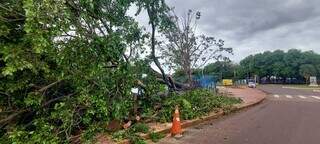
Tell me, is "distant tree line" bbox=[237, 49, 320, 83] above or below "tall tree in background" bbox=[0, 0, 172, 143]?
above

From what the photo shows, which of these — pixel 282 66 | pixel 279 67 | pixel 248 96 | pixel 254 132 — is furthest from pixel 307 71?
pixel 254 132

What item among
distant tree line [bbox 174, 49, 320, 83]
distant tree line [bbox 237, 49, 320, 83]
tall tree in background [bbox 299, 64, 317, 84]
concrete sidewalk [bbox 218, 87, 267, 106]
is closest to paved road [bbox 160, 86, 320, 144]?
concrete sidewalk [bbox 218, 87, 267, 106]

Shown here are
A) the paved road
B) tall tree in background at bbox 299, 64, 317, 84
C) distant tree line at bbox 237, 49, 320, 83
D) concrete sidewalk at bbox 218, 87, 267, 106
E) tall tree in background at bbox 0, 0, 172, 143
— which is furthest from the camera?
distant tree line at bbox 237, 49, 320, 83

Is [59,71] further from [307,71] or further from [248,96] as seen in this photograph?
[307,71]

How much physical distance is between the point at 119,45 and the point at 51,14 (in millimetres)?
2755

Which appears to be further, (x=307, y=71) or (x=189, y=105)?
(x=307, y=71)

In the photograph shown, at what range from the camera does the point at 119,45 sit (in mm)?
10766

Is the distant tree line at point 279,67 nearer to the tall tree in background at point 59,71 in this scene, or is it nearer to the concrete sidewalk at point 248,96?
the concrete sidewalk at point 248,96

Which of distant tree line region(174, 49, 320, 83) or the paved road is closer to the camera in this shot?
the paved road

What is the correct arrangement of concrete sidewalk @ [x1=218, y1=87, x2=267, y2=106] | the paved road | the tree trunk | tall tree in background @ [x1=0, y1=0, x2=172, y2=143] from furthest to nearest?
concrete sidewalk @ [x1=218, y1=87, x2=267, y2=106]
the tree trunk
the paved road
tall tree in background @ [x1=0, y1=0, x2=172, y2=143]

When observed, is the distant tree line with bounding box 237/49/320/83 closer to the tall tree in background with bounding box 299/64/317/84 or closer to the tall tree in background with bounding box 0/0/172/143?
the tall tree in background with bounding box 299/64/317/84

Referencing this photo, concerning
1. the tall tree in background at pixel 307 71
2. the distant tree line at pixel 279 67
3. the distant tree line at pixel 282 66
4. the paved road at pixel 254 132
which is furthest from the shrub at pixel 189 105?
the distant tree line at pixel 282 66

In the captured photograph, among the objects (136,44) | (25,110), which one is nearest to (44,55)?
(25,110)

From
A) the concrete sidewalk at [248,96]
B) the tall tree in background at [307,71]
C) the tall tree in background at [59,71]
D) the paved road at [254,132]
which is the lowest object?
the paved road at [254,132]
